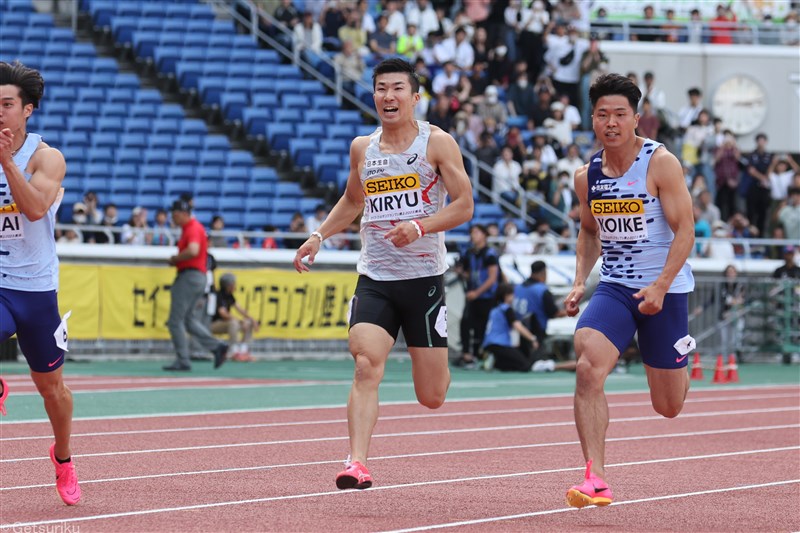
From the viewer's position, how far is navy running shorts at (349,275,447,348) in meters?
8.59

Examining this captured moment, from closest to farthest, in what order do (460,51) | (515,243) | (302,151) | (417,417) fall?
(417,417)
(515,243)
(302,151)
(460,51)

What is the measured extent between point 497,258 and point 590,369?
14.4 metres

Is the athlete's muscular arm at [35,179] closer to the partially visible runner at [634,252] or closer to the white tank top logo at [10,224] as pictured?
the white tank top logo at [10,224]

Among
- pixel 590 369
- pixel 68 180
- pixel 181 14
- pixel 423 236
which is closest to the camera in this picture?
pixel 590 369

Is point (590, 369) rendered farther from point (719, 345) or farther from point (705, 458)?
point (719, 345)

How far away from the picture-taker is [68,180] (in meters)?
24.4

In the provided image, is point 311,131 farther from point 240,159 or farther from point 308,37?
point 308,37

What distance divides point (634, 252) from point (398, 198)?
1328 mm

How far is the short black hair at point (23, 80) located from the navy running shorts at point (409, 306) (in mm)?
2095

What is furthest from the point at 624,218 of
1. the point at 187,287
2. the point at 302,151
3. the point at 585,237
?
the point at 302,151

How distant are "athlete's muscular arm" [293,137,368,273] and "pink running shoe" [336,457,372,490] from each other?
1.38 metres

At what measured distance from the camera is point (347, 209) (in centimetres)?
907

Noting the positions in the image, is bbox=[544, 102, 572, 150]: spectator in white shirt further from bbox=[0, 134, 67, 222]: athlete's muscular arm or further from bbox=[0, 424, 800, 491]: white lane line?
bbox=[0, 134, 67, 222]: athlete's muscular arm

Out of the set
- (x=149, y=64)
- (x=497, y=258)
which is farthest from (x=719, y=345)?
(x=149, y=64)
